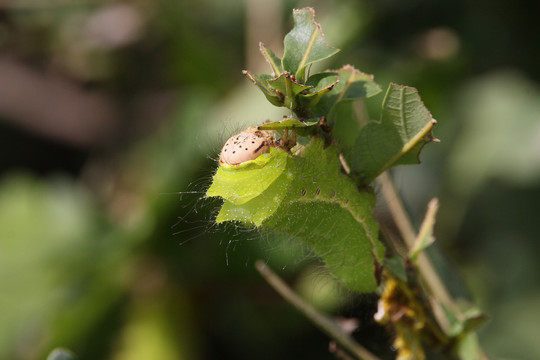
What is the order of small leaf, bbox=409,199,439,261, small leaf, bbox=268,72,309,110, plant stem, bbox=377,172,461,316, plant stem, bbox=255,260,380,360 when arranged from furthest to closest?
1. plant stem, bbox=377,172,461,316
2. plant stem, bbox=255,260,380,360
3. small leaf, bbox=409,199,439,261
4. small leaf, bbox=268,72,309,110

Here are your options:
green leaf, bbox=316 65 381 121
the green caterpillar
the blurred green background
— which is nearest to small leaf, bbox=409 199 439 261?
the green caterpillar

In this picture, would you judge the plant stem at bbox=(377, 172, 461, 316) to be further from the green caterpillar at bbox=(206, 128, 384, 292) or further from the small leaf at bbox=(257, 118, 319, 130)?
the small leaf at bbox=(257, 118, 319, 130)

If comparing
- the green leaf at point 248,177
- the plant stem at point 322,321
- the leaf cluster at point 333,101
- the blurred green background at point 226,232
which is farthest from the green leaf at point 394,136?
the blurred green background at point 226,232

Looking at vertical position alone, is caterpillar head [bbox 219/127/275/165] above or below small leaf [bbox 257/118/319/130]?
below

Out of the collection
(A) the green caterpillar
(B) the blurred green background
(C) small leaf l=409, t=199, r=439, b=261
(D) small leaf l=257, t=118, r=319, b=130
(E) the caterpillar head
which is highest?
(D) small leaf l=257, t=118, r=319, b=130

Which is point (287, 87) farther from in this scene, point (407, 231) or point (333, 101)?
point (407, 231)

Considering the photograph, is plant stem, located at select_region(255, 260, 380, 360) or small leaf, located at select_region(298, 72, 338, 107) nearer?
small leaf, located at select_region(298, 72, 338, 107)

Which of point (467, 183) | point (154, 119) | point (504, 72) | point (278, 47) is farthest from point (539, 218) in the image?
point (154, 119)
